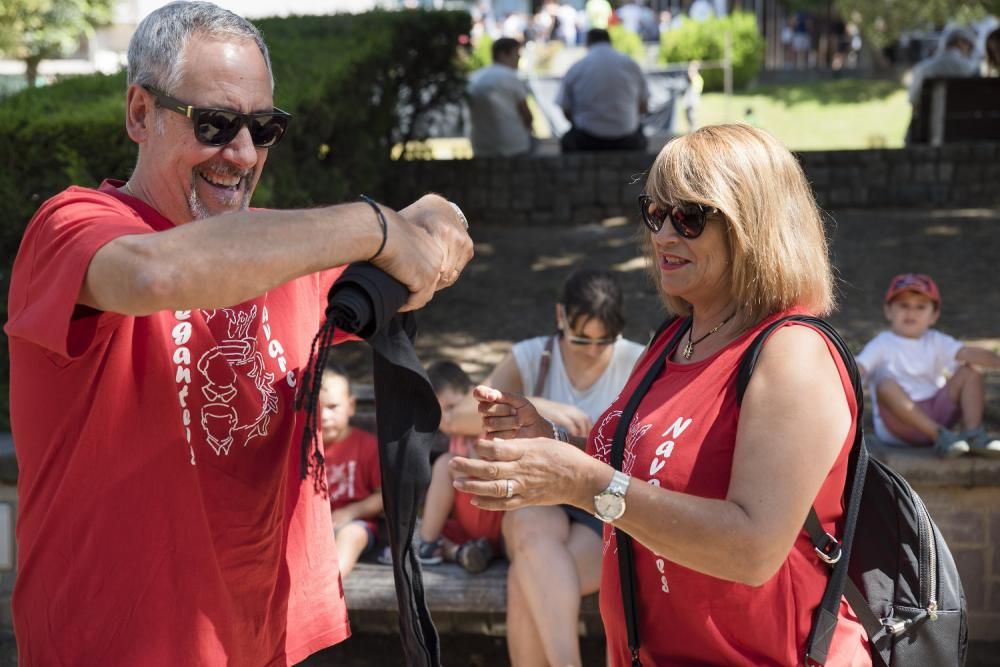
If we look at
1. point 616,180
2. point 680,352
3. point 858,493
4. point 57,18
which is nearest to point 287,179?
point 680,352

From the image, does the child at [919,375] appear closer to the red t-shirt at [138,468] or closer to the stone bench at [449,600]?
the stone bench at [449,600]

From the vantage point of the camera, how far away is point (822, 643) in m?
2.34

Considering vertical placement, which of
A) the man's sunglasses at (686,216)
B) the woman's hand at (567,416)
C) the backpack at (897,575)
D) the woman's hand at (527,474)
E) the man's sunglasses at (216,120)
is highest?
the man's sunglasses at (216,120)

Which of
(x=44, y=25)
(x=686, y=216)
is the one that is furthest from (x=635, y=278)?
(x=44, y=25)

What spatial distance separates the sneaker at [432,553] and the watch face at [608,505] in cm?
281

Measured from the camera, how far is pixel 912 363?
5.24m

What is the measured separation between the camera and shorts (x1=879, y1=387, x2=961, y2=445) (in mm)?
5035

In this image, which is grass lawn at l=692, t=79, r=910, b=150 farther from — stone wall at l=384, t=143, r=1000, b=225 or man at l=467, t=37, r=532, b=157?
man at l=467, t=37, r=532, b=157

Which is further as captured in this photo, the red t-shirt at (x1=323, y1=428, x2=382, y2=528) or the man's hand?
the red t-shirt at (x1=323, y1=428, x2=382, y2=528)

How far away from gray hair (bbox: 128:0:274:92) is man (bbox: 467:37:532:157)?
9.19 m

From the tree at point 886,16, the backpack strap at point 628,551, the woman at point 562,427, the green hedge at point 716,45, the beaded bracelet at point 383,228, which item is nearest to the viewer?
the beaded bracelet at point 383,228

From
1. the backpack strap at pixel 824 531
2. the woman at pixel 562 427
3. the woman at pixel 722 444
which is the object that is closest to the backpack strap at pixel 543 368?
the woman at pixel 562 427

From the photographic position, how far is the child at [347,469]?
492 centimetres

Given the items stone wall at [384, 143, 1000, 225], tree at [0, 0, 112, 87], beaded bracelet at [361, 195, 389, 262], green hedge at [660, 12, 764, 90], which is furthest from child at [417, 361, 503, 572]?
green hedge at [660, 12, 764, 90]
